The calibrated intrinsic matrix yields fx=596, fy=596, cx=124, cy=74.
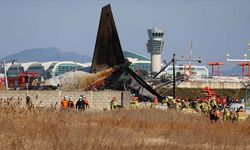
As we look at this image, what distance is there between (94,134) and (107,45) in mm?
40387

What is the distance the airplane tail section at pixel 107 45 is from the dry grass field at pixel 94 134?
31900mm

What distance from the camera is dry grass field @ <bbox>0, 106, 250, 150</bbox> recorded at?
39.3 ft

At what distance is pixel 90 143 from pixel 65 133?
1234 millimetres

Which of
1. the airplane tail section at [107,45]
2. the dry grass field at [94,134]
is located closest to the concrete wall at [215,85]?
the airplane tail section at [107,45]

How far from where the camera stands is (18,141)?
11.5 metres

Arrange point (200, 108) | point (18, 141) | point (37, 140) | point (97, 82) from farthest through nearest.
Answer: point (97, 82)
point (200, 108)
point (37, 140)
point (18, 141)

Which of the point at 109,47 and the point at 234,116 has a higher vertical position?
the point at 109,47

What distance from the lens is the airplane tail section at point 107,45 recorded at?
53.2 m

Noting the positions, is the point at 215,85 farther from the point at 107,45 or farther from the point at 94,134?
the point at 94,134

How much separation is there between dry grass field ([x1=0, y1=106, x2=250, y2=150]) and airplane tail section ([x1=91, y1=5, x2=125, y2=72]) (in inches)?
1256

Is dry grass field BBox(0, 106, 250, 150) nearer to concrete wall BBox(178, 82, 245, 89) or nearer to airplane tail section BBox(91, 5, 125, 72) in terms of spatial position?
airplane tail section BBox(91, 5, 125, 72)

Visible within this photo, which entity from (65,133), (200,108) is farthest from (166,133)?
(200,108)

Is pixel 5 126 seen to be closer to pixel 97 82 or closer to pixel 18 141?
pixel 18 141

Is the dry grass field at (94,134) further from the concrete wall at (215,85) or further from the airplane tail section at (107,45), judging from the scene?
the concrete wall at (215,85)
